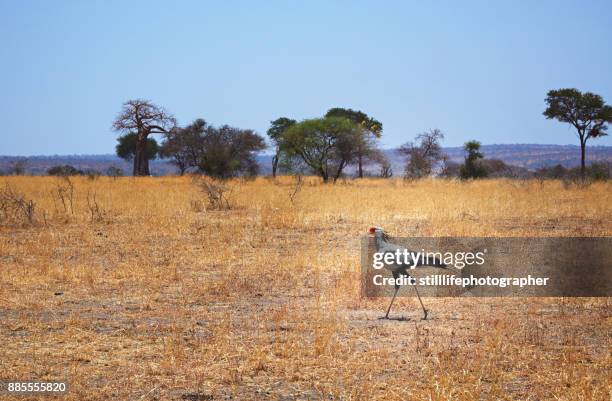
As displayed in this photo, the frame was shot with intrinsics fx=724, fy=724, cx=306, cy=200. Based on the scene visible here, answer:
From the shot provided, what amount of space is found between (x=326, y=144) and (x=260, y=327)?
33.0 metres

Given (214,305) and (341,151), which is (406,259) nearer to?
(214,305)

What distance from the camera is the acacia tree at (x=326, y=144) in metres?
39.4

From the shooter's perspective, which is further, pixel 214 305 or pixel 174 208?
pixel 174 208

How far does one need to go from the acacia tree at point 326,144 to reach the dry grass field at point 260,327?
82.8ft

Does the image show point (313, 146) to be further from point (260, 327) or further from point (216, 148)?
point (260, 327)

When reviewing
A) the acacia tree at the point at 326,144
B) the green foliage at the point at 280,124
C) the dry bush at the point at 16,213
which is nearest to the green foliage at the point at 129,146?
the green foliage at the point at 280,124

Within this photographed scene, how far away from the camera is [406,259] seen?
6.81 metres

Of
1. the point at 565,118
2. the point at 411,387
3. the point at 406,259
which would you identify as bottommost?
the point at 411,387

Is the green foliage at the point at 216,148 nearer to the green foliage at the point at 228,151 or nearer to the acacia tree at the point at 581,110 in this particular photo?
the green foliage at the point at 228,151

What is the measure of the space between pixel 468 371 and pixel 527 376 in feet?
1.46

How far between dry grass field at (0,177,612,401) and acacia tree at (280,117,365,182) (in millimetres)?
25245

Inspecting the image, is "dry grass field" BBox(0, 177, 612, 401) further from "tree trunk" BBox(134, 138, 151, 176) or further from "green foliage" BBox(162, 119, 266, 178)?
"tree trunk" BBox(134, 138, 151, 176)

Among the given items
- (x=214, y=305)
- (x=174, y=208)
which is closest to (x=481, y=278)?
(x=214, y=305)

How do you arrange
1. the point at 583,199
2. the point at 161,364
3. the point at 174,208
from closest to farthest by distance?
the point at 161,364, the point at 174,208, the point at 583,199
